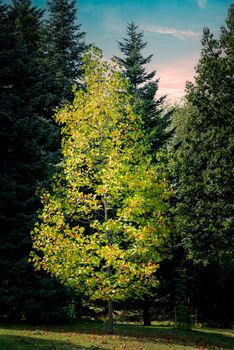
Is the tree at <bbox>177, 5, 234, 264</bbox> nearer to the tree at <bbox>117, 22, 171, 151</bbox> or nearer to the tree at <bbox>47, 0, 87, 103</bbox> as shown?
the tree at <bbox>117, 22, 171, 151</bbox>

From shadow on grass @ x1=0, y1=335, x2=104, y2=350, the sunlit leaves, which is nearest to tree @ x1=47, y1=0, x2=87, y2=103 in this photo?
the sunlit leaves

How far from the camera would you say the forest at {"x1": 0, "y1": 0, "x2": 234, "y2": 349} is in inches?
513

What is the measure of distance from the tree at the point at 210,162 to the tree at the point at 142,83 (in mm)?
4288

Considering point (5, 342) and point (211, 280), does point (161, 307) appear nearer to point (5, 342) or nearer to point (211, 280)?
point (211, 280)

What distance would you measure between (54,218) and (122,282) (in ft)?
10.5

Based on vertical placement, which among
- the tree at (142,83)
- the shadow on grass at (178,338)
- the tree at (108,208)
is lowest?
the shadow on grass at (178,338)

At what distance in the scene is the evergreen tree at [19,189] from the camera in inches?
706

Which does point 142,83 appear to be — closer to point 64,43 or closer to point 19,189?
point 64,43

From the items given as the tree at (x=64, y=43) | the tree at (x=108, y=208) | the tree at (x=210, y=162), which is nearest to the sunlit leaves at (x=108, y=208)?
the tree at (x=108, y=208)

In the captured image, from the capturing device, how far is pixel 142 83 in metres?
31.2

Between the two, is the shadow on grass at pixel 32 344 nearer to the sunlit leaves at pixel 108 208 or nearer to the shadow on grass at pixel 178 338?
the sunlit leaves at pixel 108 208

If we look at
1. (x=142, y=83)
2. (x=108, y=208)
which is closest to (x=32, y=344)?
(x=108, y=208)

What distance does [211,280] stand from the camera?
29.4 meters

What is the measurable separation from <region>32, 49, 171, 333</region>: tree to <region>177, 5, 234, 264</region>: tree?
32.2ft
